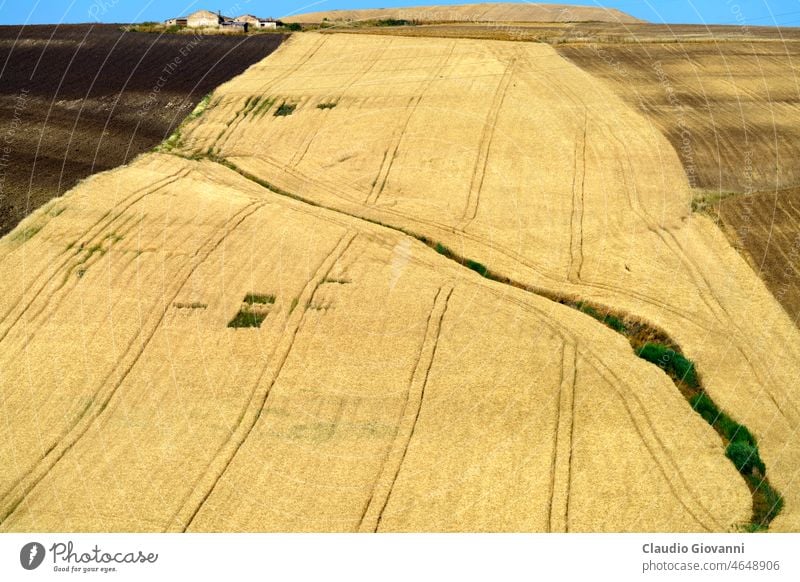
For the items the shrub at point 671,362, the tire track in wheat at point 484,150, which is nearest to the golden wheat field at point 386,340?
the tire track in wheat at point 484,150

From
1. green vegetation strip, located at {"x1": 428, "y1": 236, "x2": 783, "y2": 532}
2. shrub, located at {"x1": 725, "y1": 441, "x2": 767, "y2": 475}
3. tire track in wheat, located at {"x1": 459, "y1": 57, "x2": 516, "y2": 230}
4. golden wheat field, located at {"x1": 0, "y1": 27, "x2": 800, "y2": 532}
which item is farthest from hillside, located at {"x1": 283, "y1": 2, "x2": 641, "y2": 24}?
shrub, located at {"x1": 725, "y1": 441, "x2": 767, "y2": 475}

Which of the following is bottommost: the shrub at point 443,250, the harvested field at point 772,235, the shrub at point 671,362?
the shrub at point 671,362

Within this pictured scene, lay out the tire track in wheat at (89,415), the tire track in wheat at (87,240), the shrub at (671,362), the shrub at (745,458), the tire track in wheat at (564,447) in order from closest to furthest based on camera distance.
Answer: the tire track in wheat at (564,447), the shrub at (745,458), the tire track in wheat at (89,415), the shrub at (671,362), the tire track in wheat at (87,240)

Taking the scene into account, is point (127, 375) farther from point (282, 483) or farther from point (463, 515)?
point (463, 515)

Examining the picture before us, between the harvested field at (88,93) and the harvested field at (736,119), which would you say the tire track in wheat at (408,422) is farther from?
the harvested field at (88,93)

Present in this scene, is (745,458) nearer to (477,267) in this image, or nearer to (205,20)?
(477,267)

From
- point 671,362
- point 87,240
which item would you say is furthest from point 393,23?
point 671,362
